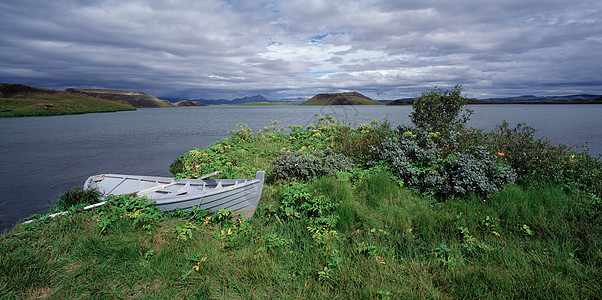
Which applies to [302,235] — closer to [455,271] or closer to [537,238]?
[455,271]

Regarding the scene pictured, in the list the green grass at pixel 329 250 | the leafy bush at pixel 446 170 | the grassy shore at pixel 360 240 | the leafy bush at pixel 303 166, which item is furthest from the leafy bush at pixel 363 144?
the green grass at pixel 329 250

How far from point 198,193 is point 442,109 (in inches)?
464

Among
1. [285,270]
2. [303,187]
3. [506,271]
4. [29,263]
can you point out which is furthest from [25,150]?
[506,271]

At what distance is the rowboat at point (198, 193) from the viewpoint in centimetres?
652

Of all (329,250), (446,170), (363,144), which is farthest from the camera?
(363,144)

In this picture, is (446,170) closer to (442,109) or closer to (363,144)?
(363,144)

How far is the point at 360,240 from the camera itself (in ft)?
17.8

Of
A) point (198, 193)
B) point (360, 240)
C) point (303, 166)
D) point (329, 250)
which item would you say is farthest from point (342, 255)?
point (303, 166)

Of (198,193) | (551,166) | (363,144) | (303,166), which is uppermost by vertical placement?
(363,144)

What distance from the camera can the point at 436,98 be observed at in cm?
1234

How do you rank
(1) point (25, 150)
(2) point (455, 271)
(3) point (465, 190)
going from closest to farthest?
(2) point (455, 271) → (3) point (465, 190) → (1) point (25, 150)

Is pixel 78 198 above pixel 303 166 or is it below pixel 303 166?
below

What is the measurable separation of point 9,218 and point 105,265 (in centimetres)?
823

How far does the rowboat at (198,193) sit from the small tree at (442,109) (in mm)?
9142
